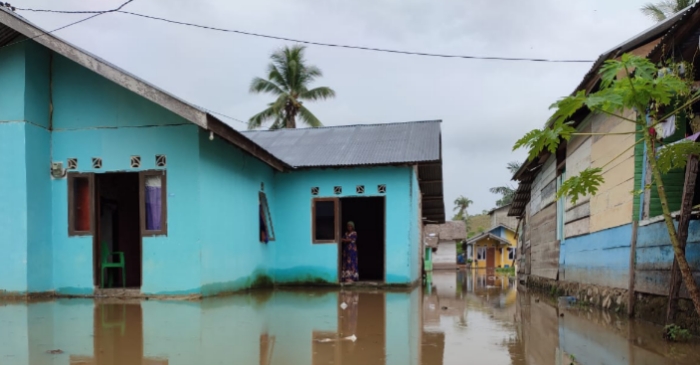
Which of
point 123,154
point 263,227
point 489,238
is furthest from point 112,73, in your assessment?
point 489,238

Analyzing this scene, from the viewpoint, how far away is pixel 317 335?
5453 mm

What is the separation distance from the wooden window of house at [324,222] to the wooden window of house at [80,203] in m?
4.82

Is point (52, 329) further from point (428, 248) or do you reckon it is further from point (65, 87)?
point (428, 248)

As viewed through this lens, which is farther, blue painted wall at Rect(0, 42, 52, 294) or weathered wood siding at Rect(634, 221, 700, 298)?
blue painted wall at Rect(0, 42, 52, 294)

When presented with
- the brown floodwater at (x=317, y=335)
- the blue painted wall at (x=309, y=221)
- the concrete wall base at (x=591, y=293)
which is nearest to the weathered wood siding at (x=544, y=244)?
the concrete wall base at (x=591, y=293)

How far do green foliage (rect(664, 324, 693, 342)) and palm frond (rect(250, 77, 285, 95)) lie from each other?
22684 mm

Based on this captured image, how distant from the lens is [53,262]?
9398 mm

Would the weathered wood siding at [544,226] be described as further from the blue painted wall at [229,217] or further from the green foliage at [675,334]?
the blue painted wall at [229,217]

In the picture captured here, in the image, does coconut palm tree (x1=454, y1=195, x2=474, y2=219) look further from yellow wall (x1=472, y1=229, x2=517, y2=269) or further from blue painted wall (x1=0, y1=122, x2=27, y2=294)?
blue painted wall (x1=0, y1=122, x2=27, y2=294)

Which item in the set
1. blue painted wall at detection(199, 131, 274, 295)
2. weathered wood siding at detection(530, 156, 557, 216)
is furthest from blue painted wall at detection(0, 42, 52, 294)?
weathered wood siding at detection(530, 156, 557, 216)

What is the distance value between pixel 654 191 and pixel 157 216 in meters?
7.39

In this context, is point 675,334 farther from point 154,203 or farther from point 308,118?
point 308,118

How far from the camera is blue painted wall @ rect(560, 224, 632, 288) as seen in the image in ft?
22.2

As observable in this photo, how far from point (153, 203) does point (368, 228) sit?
28.0 feet
